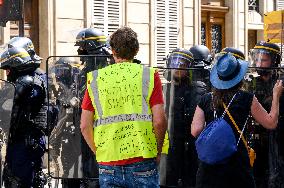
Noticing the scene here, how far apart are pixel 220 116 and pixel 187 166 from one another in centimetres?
110

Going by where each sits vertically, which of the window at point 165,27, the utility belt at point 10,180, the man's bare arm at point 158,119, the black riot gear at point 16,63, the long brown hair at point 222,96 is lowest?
the utility belt at point 10,180

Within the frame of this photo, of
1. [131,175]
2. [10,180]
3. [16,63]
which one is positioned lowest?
→ [10,180]

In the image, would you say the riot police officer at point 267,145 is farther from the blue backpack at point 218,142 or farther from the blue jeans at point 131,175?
the blue jeans at point 131,175

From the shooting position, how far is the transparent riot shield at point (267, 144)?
5.46 meters

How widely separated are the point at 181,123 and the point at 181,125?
2 centimetres

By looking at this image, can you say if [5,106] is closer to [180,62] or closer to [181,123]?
[181,123]

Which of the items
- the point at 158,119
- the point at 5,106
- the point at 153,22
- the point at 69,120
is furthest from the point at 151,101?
the point at 153,22

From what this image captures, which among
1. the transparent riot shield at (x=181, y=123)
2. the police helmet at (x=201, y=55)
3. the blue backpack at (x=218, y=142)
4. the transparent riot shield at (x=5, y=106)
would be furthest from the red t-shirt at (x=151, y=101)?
the police helmet at (x=201, y=55)

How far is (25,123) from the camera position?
6.30 m

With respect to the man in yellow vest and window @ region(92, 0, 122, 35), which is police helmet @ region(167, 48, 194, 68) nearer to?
the man in yellow vest

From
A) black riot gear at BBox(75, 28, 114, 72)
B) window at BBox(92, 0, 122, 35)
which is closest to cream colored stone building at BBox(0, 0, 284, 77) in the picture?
window at BBox(92, 0, 122, 35)

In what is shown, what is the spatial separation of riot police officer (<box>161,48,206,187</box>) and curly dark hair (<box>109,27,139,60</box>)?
1.18 m

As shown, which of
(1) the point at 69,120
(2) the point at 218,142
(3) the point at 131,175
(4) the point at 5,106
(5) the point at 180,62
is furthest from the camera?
(5) the point at 180,62

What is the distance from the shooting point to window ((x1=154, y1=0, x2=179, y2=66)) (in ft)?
57.2
